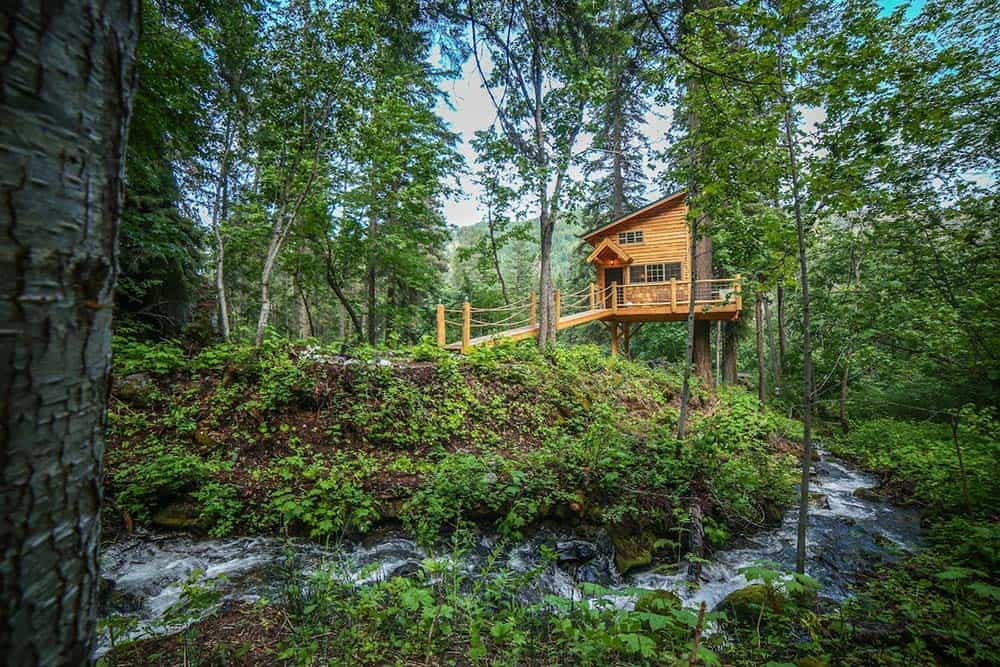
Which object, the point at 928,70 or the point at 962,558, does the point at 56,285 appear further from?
the point at 962,558

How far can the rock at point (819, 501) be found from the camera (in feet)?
19.9

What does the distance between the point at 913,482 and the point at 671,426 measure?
4212 millimetres

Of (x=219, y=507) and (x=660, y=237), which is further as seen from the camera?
(x=660, y=237)

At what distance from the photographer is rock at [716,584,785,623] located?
315cm

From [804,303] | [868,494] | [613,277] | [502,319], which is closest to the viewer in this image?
[804,303]

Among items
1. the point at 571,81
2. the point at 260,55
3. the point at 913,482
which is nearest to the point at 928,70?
the point at 571,81

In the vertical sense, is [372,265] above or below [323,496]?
above

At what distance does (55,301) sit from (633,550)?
5.23m

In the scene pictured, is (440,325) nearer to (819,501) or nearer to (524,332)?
(524,332)

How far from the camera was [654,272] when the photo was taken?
14812mm

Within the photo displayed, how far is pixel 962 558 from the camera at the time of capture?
3.83m

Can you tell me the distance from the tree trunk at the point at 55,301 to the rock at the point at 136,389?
6.24 metres

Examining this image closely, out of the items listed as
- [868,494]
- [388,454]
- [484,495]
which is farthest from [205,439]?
[868,494]

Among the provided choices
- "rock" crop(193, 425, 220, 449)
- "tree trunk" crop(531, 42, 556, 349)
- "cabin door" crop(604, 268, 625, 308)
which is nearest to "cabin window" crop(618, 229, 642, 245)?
"cabin door" crop(604, 268, 625, 308)
